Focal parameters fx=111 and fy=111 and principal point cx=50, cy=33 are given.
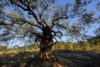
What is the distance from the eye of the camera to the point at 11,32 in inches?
407

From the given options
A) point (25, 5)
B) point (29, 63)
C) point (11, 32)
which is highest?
point (25, 5)

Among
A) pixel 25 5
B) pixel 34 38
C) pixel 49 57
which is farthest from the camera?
pixel 34 38

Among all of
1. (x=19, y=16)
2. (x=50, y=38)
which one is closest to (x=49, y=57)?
(x=50, y=38)

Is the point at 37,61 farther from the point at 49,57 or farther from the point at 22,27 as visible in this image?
the point at 22,27

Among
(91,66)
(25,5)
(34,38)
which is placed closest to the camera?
(25,5)

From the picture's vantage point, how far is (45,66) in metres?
9.97

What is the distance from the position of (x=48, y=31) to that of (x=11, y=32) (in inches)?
142

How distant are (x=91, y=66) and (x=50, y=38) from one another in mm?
4765

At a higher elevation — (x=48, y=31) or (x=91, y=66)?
(x=48, y=31)

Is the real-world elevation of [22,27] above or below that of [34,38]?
above

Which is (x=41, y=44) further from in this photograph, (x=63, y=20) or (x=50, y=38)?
(x=63, y=20)

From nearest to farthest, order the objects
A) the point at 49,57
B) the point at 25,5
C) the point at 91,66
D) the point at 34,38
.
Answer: the point at 25,5 → the point at 91,66 → the point at 49,57 → the point at 34,38

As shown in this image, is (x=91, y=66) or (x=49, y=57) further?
(x=49, y=57)

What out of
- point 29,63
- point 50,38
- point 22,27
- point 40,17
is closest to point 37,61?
point 29,63
